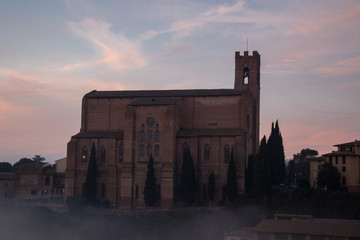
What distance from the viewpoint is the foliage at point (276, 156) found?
63719 millimetres

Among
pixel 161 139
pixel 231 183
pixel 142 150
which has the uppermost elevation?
pixel 161 139

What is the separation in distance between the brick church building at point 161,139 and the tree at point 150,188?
80cm

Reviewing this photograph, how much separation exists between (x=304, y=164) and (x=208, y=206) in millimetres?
33759

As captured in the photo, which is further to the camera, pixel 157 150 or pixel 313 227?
pixel 157 150

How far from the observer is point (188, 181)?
58094mm

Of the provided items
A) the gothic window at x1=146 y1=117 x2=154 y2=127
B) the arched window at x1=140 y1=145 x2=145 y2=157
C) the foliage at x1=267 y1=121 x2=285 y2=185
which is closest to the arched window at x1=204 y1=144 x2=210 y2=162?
the gothic window at x1=146 y1=117 x2=154 y2=127

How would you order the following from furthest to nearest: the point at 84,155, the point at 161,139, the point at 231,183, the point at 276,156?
1. the point at 276,156
2. the point at 84,155
3. the point at 161,139
4. the point at 231,183

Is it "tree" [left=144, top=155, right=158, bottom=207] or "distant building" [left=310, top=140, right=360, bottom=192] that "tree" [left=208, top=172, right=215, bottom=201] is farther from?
"distant building" [left=310, top=140, right=360, bottom=192]

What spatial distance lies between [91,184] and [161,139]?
8.82 metres

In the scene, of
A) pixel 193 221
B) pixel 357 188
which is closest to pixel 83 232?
pixel 193 221

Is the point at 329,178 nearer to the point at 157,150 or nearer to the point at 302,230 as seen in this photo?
the point at 302,230

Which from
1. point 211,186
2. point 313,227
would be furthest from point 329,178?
point 313,227

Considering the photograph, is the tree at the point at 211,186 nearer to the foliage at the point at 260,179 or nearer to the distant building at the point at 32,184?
the foliage at the point at 260,179

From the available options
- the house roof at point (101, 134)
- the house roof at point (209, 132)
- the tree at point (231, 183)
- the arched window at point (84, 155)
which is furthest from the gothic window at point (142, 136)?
the tree at point (231, 183)
